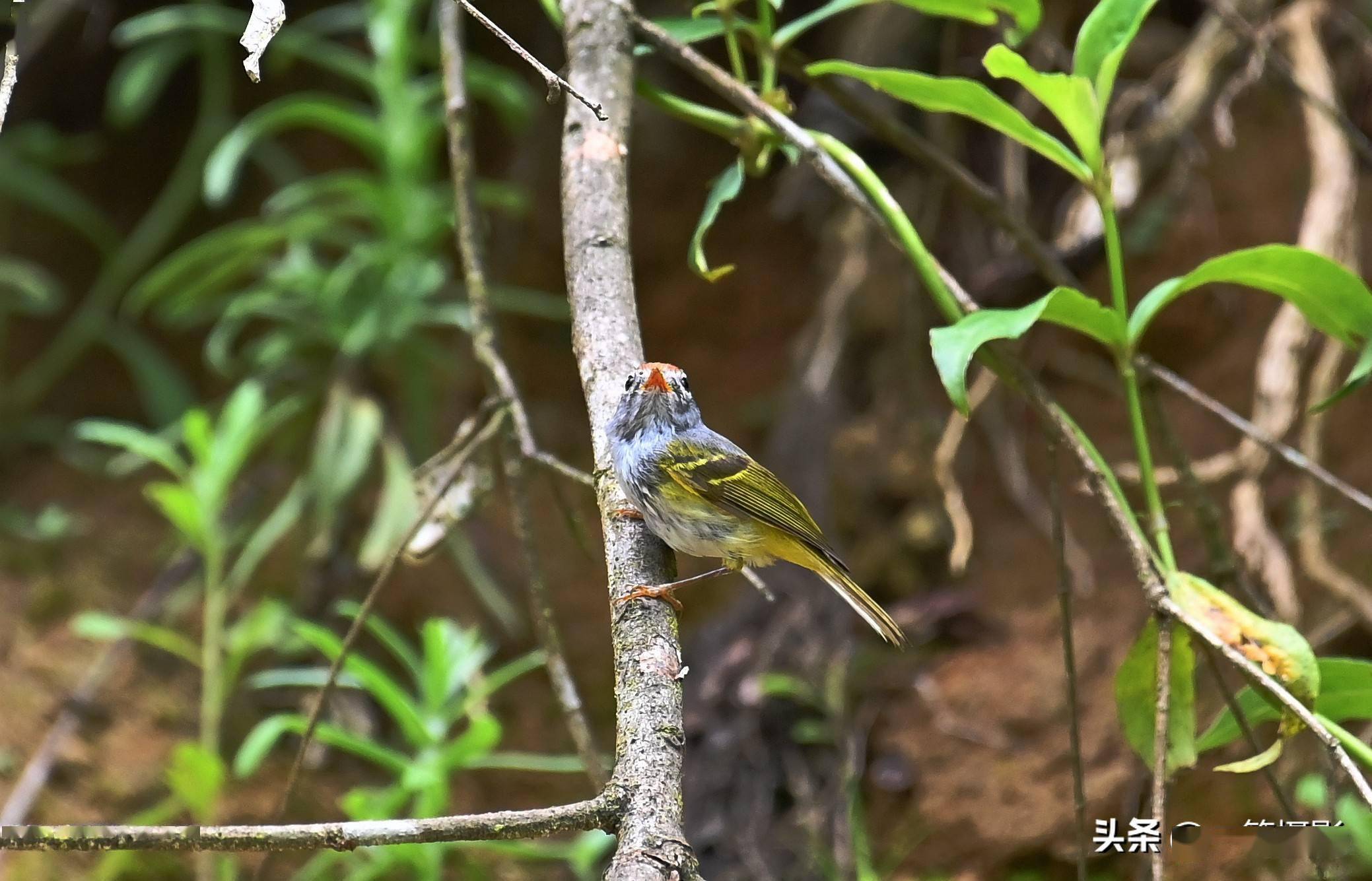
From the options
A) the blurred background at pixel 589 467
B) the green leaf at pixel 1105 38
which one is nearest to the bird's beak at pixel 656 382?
the blurred background at pixel 589 467

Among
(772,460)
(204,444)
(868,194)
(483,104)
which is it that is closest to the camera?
(868,194)

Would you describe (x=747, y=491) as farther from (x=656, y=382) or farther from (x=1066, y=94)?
(x=1066, y=94)

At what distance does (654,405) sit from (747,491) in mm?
309

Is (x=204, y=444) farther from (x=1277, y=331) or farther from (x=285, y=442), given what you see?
(x=1277, y=331)

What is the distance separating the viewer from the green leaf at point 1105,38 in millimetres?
2049

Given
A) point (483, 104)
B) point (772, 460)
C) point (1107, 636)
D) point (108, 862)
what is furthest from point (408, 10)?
point (1107, 636)

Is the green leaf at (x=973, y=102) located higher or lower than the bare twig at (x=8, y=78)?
higher

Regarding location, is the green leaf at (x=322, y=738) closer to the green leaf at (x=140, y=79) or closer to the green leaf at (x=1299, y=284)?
the green leaf at (x=1299, y=284)

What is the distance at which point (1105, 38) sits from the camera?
82.0 inches

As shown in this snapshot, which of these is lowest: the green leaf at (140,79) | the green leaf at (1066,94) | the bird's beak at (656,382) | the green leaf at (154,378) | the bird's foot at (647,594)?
the bird's foot at (647,594)

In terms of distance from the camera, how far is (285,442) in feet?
14.4

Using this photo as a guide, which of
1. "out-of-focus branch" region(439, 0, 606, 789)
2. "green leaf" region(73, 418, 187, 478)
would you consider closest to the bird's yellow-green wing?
"out-of-focus branch" region(439, 0, 606, 789)

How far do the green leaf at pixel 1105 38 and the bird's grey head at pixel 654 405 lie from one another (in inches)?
37.6

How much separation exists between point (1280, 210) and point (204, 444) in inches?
154
